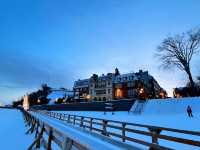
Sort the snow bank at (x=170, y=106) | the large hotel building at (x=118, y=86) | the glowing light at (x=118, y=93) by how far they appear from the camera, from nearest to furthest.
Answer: the snow bank at (x=170, y=106) < the large hotel building at (x=118, y=86) < the glowing light at (x=118, y=93)

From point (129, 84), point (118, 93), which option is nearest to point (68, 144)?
point (129, 84)

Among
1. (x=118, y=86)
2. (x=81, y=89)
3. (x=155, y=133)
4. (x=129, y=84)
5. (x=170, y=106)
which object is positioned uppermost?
(x=81, y=89)

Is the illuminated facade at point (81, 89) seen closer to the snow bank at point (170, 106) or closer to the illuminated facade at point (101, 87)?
the illuminated facade at point (101, 87)

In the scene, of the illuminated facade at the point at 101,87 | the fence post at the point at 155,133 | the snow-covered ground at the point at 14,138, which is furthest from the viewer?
the illuminated facade at the point at 101,87

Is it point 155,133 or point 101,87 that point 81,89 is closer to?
point 101,87

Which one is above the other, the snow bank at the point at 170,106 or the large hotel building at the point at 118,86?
→ the large hotel building at the point at 118,86

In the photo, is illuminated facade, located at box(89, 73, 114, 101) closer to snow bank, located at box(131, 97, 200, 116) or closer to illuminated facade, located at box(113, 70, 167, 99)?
illuminated facade, located at box(113, 70, 167, 99)

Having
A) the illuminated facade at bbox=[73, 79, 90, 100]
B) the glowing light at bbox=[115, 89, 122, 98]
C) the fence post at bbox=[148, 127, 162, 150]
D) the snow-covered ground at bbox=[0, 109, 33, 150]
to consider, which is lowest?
the snow-covered ground at bbox=[0, 109, 33, 150]

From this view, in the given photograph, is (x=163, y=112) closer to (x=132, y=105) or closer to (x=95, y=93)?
(x=132, y=105)

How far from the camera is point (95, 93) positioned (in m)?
110

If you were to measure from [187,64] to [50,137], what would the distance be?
51.1 m

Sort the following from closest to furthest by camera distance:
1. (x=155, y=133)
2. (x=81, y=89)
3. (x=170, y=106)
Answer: (x=155, y=133) < (x=170, y=106) < (x=81, y=89)

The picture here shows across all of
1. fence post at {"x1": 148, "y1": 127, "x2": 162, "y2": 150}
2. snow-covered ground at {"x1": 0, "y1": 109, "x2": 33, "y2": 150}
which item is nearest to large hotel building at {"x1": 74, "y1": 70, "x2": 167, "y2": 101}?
snow-covered ground at {"x1": 0, "y1": 109, "x2": 33, "y2": 150}

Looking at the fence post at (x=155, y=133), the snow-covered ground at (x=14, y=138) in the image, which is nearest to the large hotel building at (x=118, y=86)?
the snow-covered ground at (x=14, y=138)
